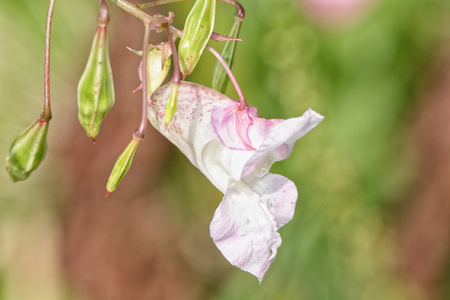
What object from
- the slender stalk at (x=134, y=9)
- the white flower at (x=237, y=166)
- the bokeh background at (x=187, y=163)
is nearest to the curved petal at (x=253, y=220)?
the white flower at (x=237, y=166)

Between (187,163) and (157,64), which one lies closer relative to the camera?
(157,64)

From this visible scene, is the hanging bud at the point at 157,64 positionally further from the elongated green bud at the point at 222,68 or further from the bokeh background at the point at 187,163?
the bokeh background at the point at 187,163

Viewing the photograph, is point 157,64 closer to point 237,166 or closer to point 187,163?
point 237,166

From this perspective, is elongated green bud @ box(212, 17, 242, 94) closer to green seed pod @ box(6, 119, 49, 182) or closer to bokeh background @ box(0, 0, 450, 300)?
green seed pod @ box(6, 119, 49, 182)

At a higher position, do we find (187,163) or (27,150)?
(27,150)

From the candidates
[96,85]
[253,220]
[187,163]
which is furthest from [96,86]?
[187,163]

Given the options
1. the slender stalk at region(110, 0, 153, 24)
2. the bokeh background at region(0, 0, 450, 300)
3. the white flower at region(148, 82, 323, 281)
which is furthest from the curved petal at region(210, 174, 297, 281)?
the bokeh background at region(0, 0, 450, 300)
